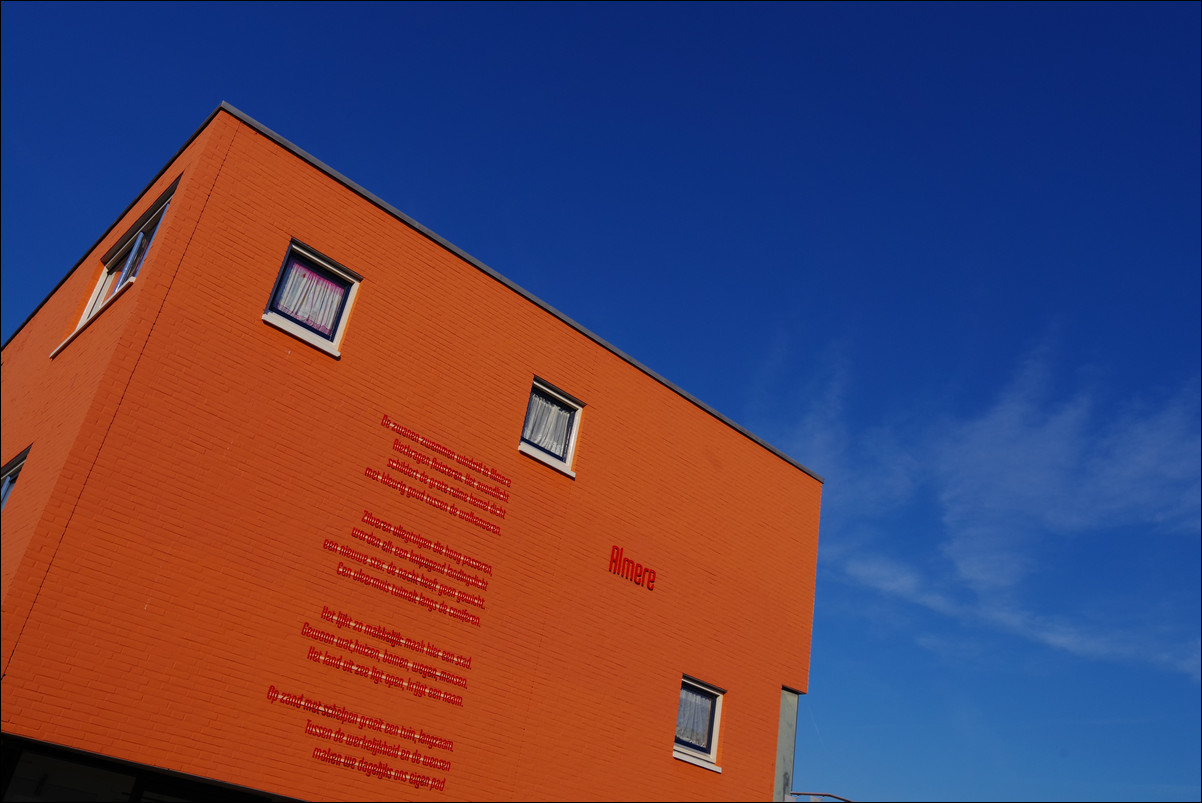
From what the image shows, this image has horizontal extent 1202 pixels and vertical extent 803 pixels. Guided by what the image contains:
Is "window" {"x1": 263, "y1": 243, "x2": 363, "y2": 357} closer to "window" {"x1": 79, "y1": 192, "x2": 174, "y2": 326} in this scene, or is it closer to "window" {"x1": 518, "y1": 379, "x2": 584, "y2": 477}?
"window" {"x1": 79, "y1": 192, "x2": 174, "y2": 326}

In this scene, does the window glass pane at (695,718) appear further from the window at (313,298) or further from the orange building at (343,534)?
the window at (313,298)

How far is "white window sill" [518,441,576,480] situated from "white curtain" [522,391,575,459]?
7.2 inches

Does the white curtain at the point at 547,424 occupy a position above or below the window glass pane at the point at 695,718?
above

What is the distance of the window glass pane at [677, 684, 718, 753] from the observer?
15992mm

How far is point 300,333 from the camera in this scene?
12828mm

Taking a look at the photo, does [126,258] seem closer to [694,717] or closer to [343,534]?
[343,534]

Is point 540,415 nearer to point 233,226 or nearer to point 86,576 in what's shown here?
point 233,226

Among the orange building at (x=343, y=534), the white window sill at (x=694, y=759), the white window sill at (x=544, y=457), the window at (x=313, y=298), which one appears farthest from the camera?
the white window sill at (x=694, y=759)

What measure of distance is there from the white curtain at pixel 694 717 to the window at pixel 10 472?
34.9ft

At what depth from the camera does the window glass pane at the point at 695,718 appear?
1599 centimetres

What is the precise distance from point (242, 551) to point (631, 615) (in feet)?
21.7

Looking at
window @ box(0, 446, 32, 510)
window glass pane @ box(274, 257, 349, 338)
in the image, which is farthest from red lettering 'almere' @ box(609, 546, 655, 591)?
window @ box(0, 446, 32, 510)

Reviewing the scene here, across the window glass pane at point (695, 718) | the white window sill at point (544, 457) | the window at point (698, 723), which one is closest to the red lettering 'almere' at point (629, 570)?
the white window sill at point (544, 457)

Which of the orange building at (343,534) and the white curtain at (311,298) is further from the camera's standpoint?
the white curtain at (311,298)
